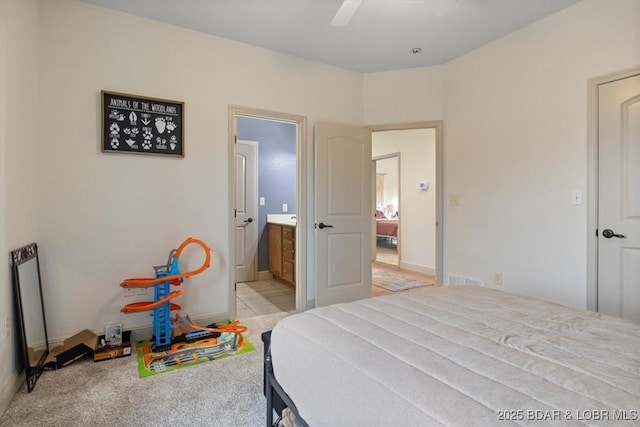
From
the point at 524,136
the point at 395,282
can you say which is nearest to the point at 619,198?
the point at 524,136

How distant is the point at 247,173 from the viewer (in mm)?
4707

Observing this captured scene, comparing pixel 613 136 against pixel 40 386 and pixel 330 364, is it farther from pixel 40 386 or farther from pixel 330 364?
pixel 40 386

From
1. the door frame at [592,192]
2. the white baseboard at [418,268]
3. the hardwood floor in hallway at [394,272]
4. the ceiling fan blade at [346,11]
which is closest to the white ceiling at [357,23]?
the ceiling fan blade at [346,11]

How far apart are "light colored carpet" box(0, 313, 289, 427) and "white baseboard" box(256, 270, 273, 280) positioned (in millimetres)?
2493

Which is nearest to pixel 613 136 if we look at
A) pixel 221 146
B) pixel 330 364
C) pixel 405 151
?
pixel 330 364

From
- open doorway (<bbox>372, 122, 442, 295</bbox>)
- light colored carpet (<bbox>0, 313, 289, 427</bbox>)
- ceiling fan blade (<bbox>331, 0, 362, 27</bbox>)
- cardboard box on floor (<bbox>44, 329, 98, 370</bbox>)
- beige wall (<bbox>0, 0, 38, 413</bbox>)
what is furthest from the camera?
open doorway (<bbox>372, 122, 442, 295</bbox>)

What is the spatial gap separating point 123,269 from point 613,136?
3881 millimetres

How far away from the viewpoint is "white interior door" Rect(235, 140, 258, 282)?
4.67 meters

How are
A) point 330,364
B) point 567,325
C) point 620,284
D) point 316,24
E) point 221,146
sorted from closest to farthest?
point 330,364 → point 567,325 → point 620,284 → point 316,24 → point 221,146

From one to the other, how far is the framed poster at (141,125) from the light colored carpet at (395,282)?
3.22 metres

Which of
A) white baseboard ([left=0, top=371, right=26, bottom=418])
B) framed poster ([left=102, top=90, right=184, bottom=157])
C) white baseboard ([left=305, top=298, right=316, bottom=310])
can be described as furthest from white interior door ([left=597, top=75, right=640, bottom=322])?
white baseboard ([left=0, top=371, right=26, bottom=418])

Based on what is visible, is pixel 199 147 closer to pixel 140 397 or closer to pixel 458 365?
pixel 140 397

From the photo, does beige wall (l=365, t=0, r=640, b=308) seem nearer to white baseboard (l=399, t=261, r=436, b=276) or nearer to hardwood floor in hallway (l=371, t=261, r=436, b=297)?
hardwood floor in hallway (l=371, t=261, r=436, b=297)

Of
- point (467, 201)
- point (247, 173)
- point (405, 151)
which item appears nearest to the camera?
point (467, 201)
